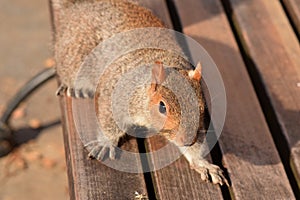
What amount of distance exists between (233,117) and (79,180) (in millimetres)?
463

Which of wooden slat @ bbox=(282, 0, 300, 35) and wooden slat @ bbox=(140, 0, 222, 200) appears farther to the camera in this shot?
wooden slat @ bbox=(282, 0, 300, 35)

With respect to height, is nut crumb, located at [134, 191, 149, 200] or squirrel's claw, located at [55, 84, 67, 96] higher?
squirrel's claw, located at [55, 84, 67, 96]

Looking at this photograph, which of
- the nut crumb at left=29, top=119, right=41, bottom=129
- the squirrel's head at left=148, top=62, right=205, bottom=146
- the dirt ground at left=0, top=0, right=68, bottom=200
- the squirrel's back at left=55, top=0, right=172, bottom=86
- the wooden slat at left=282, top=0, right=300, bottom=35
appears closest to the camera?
the squirrel's head at left=148, top=62, right=205, bottom=146

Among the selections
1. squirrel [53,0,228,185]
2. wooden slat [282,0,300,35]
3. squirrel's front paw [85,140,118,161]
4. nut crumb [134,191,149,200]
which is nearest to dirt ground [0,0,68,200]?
squirrel [53,0,228,185]

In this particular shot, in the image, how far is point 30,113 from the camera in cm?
263

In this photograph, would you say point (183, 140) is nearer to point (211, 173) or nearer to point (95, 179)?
point (211, 173)

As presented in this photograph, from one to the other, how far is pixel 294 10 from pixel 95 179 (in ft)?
2.92

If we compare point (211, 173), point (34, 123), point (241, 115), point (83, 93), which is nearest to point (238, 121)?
point (241, 115)

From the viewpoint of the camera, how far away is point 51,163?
96.3 inches

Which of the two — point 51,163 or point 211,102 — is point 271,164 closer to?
point 211,102

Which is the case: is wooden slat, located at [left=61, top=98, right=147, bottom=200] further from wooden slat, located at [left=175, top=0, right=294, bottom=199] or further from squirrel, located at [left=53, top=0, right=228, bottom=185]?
wooden slat, located at [left=175, top=0, right=294, bottom=199]

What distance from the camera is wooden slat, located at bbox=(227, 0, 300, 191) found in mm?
1603

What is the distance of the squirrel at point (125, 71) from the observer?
4.64 ft

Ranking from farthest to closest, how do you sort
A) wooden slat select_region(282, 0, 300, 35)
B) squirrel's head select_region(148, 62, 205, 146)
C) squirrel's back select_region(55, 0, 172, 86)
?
wooden slat select_region(282, 0, 300, 35), squirrel's back select_region(55, 0, 172, 86), squirrel's head select_region(148, 62, 205, 146)
